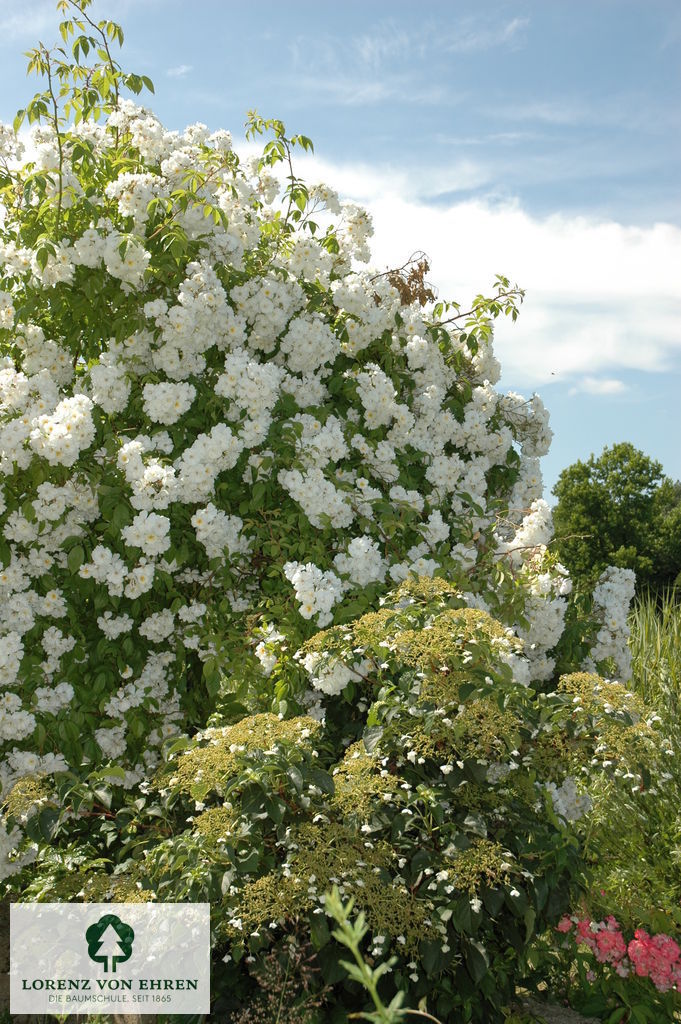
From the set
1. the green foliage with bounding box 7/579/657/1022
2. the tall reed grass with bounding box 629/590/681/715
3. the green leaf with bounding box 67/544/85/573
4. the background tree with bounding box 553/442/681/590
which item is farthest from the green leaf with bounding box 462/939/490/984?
the background tree with bounding box 553/442/681/590

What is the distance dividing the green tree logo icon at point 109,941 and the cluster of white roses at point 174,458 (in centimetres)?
100

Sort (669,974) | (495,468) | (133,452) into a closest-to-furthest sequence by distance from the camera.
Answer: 1. (669,974)
2. (133,452)
3. (495,468)

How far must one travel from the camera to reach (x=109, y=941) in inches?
128

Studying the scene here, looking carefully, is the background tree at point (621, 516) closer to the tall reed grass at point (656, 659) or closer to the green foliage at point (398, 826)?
the tall reed grass at point (656, 659)

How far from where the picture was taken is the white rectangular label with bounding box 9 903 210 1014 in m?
3.00

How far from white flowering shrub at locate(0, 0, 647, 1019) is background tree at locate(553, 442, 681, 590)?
43.3ft

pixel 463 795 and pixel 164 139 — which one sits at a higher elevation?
pixel 164 139

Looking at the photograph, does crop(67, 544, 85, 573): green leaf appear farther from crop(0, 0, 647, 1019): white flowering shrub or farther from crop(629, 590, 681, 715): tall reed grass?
crop(629, 590, 681, 715): tall reed grass

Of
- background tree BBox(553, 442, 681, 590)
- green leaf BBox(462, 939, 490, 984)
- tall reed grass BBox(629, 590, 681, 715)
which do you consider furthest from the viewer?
background tree BBox(553, 442, 681, 590)

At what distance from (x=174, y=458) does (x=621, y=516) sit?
14688 millimetres

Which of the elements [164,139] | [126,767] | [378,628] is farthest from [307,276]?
[126,767]

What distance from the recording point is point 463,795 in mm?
3238

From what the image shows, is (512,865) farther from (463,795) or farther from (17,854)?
(17,854)

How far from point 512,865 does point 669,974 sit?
4.39 ft
